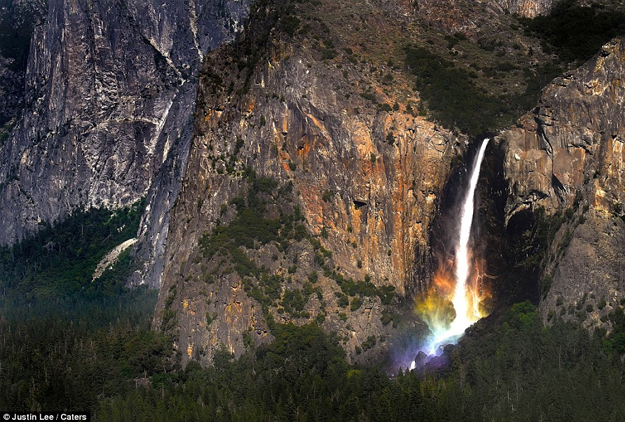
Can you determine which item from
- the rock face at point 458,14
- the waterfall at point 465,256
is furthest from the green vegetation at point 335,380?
the rock face at point 458,14

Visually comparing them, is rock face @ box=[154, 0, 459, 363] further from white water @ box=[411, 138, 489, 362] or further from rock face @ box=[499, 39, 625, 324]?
rock face @ box=[499, 39, 625, 324]

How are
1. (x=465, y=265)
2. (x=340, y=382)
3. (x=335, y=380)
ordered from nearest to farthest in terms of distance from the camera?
(x=340, y=382), (x=335, y=380), (x=465, y=265)

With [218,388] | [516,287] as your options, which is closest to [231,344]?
[218,388]

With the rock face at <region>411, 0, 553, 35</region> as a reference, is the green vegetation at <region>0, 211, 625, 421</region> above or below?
below

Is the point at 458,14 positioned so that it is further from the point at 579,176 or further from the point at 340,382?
the point at 340,382

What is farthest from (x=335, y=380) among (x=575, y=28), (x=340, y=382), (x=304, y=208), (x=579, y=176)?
(x=575, y=28)

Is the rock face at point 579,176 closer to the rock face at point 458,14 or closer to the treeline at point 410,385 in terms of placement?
the treeline at point 410,385

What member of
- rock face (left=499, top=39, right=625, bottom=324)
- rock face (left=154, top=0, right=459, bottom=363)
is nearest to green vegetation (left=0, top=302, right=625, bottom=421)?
rock face (left=154, top=0, right=459, bottom=363)
